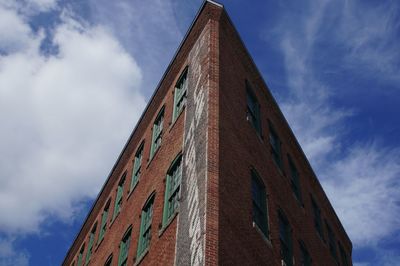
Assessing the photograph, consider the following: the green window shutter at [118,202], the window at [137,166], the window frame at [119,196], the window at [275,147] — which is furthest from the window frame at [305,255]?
the green window shutter at [118,202]

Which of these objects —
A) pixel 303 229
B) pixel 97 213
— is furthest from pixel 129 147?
pixel 303 229

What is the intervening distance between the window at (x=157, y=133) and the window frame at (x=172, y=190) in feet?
9.67

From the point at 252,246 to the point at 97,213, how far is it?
48.9 ft

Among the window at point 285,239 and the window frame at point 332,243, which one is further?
the window frame at point 332,243

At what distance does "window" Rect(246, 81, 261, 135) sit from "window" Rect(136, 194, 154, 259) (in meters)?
4.65

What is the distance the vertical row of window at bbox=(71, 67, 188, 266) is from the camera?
1509 centimetres

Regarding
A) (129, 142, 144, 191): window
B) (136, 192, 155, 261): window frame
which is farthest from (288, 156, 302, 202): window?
(129, 142, 144, 191): window

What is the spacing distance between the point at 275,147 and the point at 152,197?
5935 millimetres

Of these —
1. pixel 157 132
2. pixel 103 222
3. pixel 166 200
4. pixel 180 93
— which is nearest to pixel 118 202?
pixel 103 222

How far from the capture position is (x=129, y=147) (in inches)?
920

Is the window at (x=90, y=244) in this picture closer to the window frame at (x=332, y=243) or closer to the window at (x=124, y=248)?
the window at (x=124, y=248)

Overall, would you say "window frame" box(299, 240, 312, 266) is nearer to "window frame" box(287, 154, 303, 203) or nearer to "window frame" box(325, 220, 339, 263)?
"window frame" box(287, 154, 303, 203)

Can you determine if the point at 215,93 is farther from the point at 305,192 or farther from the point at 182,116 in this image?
the point at 305,192

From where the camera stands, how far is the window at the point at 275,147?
19.5m
